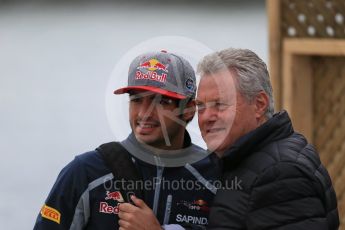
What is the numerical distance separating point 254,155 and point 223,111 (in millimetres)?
125

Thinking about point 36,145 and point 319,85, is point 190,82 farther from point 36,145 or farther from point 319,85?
point 36,145

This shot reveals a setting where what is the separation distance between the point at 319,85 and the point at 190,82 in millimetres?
2241

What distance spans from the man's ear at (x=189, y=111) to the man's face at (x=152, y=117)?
0.04 meters

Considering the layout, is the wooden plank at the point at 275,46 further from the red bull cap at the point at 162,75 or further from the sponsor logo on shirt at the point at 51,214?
the sponsor logo on shirt at the point at 51,214

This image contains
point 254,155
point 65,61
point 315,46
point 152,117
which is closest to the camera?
point 254,155

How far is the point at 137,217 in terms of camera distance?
2.32 metres

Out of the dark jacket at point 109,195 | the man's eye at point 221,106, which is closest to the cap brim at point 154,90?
the dark jacket at point 109,195

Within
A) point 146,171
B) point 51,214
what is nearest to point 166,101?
point 146,171

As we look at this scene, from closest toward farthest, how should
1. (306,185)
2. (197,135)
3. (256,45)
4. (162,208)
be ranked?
(306,185), (162,208), (197,135), (256,45)

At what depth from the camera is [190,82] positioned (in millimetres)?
2520

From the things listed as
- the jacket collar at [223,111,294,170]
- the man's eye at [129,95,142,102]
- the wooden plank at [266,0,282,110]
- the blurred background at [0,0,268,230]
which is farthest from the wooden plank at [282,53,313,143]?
the blurred background at [0,0,268,230]

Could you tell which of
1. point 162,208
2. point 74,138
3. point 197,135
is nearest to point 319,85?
point 197,135

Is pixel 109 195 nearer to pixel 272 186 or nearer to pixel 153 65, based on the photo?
pixel 153 65

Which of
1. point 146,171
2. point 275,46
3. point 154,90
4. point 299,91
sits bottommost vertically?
point 299,91
